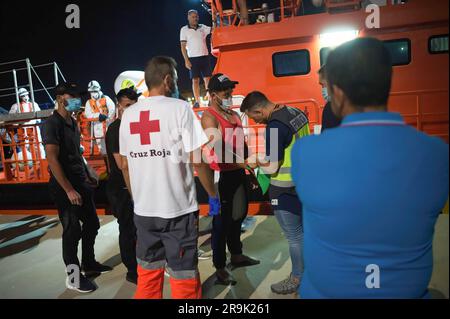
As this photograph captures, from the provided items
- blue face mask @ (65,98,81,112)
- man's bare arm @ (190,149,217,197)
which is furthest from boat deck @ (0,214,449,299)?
blue face mask @ (65,98,81,112)

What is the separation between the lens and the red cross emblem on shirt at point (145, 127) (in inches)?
82.5

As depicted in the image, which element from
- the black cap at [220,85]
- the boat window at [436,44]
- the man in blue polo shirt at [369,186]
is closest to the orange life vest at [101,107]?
the black cap at [220,85]

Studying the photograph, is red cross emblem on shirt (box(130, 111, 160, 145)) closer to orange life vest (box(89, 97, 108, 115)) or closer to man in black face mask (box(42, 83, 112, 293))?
man in black face mask (box(42, 83, 112, 293))

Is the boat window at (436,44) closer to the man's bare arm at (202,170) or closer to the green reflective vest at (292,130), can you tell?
the green reflective vest at (292,130)

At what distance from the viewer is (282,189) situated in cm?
281

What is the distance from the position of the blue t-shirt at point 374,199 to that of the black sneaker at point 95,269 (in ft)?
11.2

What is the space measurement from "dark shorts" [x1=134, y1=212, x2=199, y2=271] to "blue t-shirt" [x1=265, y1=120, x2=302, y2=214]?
34.3 inches

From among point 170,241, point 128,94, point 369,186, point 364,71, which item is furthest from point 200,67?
point 369,186

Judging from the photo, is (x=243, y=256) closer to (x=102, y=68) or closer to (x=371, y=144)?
(x=371, y=144)

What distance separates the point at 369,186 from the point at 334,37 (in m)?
5.22

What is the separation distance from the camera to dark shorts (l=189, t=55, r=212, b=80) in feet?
24.2

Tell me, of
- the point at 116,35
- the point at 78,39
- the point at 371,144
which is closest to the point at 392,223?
the point at 371,144

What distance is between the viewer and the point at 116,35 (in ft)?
64.2
